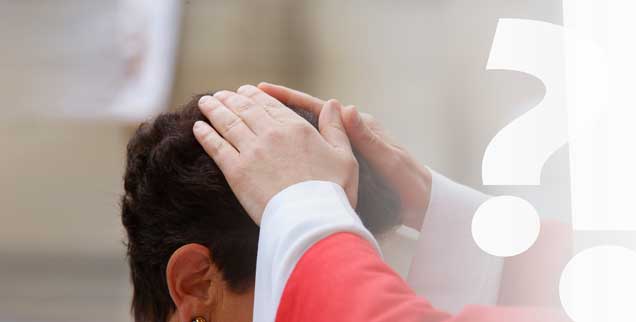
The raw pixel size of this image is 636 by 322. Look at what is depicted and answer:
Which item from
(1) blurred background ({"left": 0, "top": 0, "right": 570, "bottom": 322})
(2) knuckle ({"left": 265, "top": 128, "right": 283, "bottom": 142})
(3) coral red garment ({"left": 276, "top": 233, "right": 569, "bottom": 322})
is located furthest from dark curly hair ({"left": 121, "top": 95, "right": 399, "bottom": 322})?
(1) blurred background ({"left": 0, "top": 0, "right": 570, "bottom": 322})

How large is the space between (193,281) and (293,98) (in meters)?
0.30

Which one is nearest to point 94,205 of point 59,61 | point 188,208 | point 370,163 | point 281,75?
point 59,61

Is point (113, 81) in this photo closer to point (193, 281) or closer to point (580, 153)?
point (193, 281)

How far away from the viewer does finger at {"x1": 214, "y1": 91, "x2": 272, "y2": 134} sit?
0.94m

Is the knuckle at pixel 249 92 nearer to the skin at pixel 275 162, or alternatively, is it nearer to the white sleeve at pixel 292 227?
the skin at pixel 275 162

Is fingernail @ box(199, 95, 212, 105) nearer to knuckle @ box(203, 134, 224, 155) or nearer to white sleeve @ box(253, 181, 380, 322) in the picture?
knuckle @ box(203, 134, 224, 155)

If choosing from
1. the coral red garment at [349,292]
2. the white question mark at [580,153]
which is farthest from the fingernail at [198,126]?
the white question mark at [580,153]

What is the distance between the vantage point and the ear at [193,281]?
1.01 metres

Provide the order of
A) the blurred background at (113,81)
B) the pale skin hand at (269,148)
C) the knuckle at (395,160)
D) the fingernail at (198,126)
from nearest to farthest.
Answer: the pale skin hand at (269,148), the fingernail at (198,126), the knuckle at (395,160), the blurred background at (113,81)

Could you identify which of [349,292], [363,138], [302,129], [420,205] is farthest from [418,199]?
[349,292]

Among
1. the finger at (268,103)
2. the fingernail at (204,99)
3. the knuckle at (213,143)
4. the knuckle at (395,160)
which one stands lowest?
the knuckle at (395,160)

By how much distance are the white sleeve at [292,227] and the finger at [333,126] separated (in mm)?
104

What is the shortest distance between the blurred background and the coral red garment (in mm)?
754

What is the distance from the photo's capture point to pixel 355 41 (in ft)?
5.31
